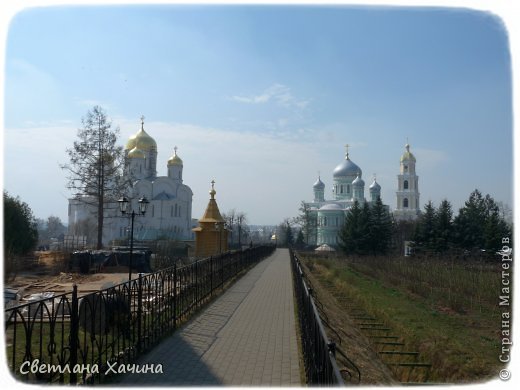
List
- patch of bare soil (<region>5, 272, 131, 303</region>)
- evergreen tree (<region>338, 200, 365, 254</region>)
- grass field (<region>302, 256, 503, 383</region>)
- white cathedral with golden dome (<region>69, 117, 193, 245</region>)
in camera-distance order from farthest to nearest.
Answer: white cathedral with golden dome (<region>69, 117, 193, 245</region>) → evergreen tree (<region>338, 200, 365, 254</region>) → patch of bare soil (<region>5, 272, 131, 303</region>) → grass field (<region>302, 256, 503, 383</region>)

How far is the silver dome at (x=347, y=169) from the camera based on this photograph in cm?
6331

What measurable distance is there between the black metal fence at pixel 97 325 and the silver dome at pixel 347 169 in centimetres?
5493

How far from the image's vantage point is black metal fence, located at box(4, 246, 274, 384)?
388 cm

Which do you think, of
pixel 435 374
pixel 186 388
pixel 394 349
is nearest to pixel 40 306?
pixel 186 388

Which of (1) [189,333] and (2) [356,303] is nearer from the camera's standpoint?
(1) [189,333]

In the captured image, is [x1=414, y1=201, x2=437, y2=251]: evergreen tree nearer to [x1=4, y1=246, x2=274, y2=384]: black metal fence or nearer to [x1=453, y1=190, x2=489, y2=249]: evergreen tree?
[x1=453, y1=190, x2=489, y2=249]: evergreen tree

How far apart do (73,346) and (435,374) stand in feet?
19.4

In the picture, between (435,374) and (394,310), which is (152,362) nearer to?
(435,374)

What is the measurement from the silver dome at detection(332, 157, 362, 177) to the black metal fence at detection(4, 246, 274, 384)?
54931 millimetres

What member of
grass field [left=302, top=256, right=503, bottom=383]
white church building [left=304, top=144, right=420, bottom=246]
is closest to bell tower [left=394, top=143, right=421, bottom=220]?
white church building [left=304, top=144, right=420, bottom=246]

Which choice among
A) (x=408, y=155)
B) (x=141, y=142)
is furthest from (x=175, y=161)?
(x=408, y=155)

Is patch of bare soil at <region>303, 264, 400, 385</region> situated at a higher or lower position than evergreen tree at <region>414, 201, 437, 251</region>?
lower

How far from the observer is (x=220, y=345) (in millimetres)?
6336

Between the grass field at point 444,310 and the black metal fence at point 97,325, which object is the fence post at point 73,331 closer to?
the black metal fence at point 97,325
